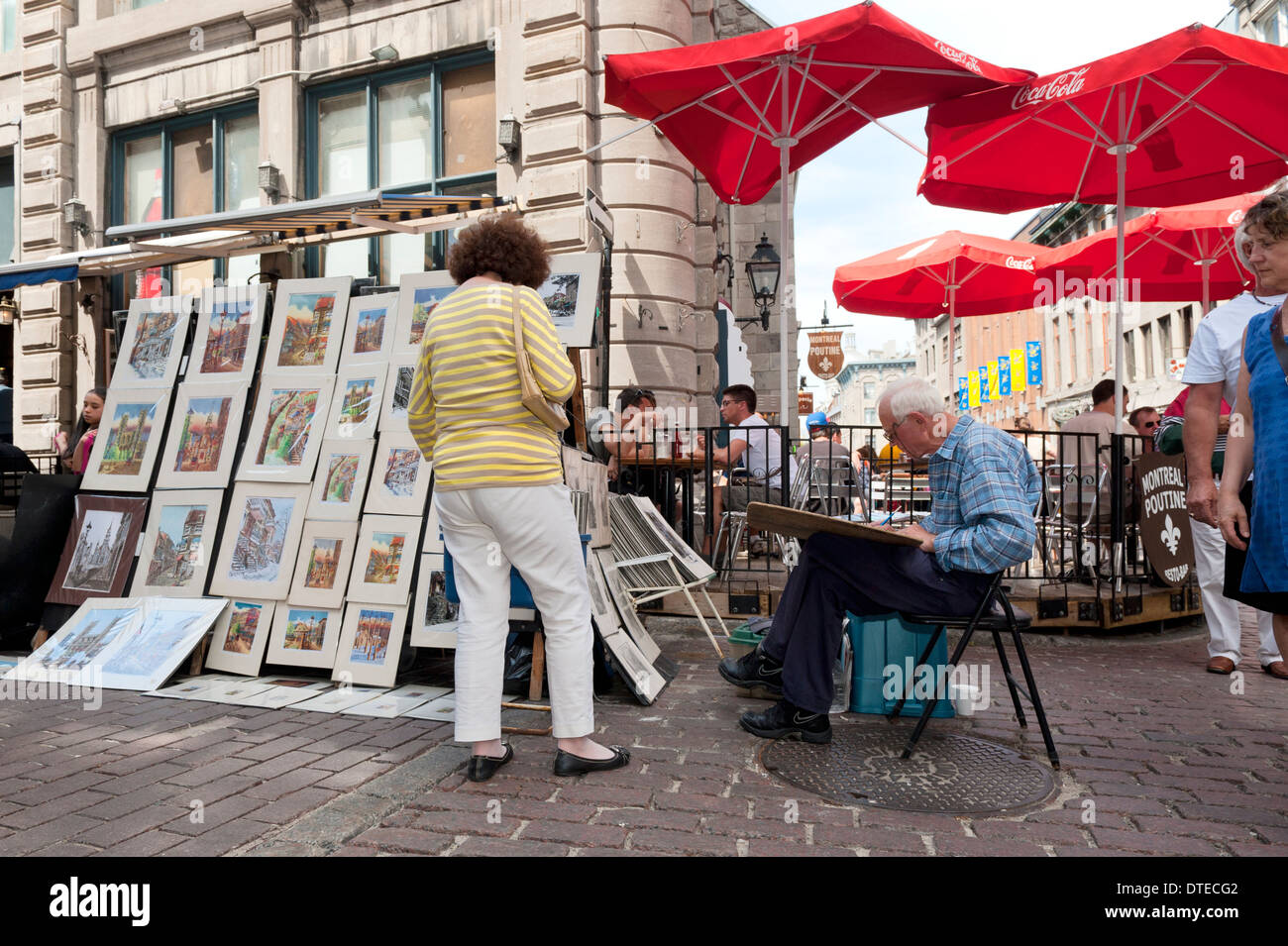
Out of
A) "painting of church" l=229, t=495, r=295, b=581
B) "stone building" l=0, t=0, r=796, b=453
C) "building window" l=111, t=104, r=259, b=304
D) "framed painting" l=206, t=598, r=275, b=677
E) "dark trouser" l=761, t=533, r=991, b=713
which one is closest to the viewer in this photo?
"dark trouser" l=761, t=533, r=991, b=713

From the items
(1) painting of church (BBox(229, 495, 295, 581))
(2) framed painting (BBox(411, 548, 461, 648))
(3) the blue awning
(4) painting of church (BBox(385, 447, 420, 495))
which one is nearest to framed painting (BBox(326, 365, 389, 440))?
Result: (4) painting of church (BBox(385, 447, 420, 495))

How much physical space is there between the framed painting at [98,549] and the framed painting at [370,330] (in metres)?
1.73

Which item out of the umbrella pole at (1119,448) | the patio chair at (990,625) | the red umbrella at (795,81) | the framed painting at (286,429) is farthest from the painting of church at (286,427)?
the umbrella pole at (1119,448)

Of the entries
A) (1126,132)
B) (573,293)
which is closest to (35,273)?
(573,293)

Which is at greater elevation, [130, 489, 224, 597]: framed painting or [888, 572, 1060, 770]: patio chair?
[130, 489, 224, 597]: framed painting

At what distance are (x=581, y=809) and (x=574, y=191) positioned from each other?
769 cm

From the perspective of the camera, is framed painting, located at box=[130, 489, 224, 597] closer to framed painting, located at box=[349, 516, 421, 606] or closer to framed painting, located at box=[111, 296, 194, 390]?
framed painting, located at box=[111, 296, 194, 390]

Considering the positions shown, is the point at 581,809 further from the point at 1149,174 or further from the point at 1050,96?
the point at 1149,174

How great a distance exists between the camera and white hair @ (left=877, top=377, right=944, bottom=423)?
3703 mm

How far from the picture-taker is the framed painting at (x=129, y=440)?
5.58 meters

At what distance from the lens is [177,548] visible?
17.6 feet

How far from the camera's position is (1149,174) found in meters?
7.55

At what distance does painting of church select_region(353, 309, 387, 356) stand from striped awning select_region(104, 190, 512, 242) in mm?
2518

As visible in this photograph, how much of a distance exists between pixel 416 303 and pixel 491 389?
7.50 feet
